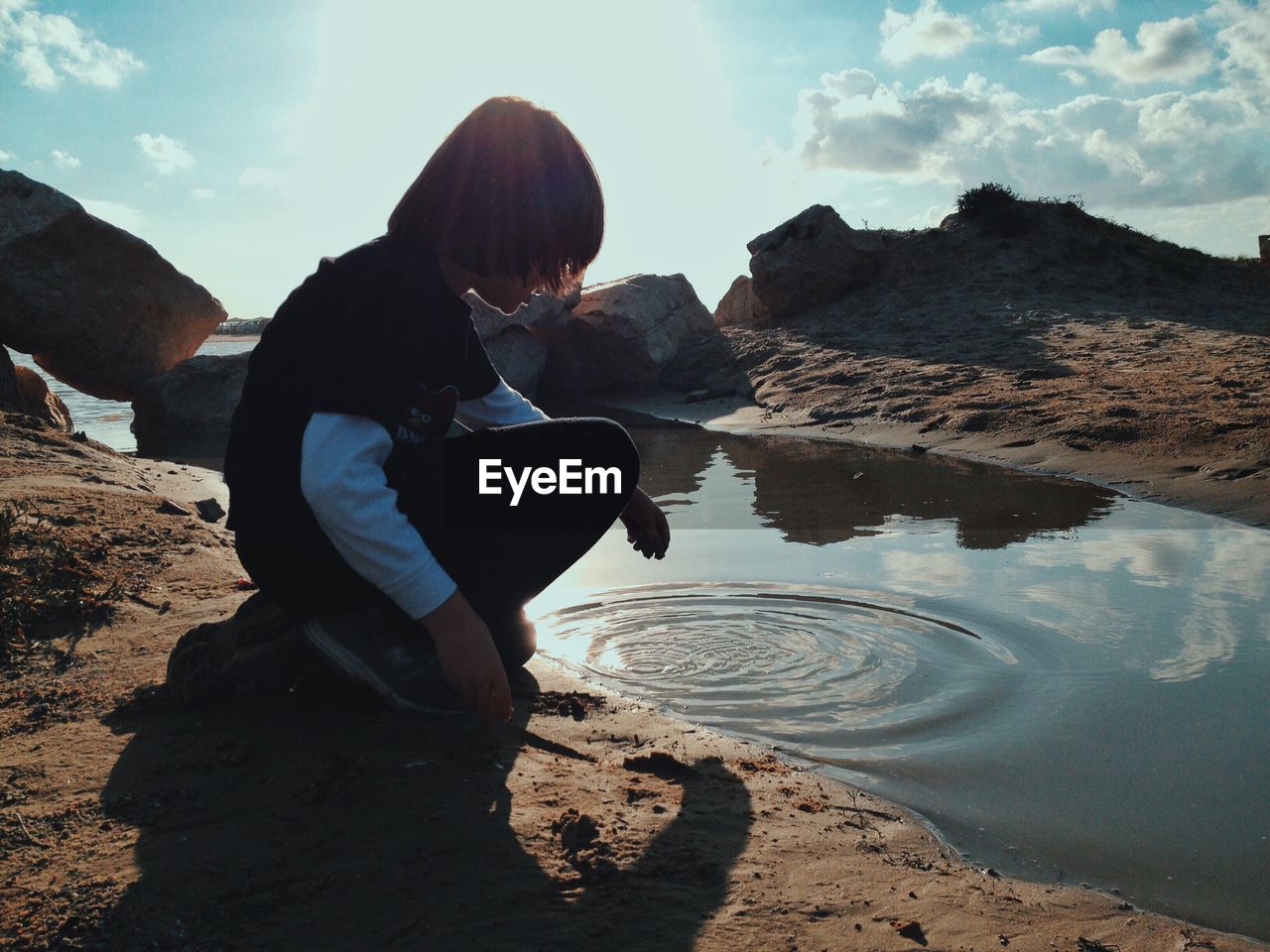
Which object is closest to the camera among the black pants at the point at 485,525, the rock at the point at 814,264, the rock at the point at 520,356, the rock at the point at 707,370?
the black pants at the point at 485,525

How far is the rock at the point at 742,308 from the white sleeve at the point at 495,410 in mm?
12017

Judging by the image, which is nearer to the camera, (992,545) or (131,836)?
(131,836)

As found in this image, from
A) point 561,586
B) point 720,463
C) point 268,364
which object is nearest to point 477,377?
point 268,364

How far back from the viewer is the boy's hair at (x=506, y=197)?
2166mm

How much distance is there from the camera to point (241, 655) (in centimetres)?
238

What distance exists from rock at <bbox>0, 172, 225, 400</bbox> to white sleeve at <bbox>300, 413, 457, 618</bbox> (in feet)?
30.2

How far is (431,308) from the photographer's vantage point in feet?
7.17

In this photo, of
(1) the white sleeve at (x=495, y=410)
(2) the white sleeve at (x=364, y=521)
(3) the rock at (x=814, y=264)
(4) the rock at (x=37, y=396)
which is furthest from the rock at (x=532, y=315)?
(2) the white sleeve at (x=364, y=521)

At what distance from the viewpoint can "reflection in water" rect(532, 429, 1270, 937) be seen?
2.09 m

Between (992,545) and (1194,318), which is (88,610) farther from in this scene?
(1194,318)

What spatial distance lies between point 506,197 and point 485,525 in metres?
0.70

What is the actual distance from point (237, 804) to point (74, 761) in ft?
1.35

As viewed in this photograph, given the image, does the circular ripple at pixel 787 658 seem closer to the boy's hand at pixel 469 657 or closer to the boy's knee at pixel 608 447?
the boy's knee at pixel 608 447

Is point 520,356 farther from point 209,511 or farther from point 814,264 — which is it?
point 209,511
